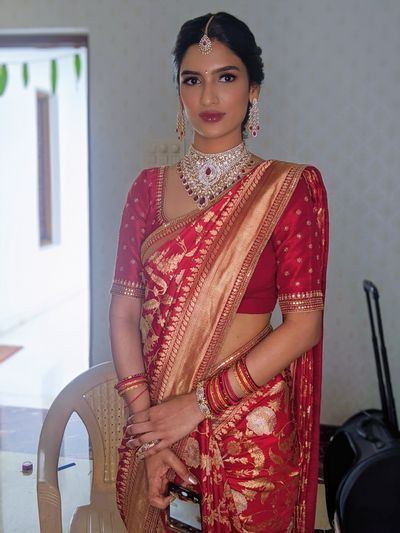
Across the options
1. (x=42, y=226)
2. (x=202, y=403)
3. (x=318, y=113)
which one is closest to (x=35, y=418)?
(x=318, y=113)

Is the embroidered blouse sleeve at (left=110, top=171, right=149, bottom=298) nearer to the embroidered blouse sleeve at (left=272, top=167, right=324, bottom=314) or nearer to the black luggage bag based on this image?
the embroidered blouse sleeve at (left=272, top=167, right=324, bottom=314)

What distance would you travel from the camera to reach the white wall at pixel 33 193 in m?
4.33

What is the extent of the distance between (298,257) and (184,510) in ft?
1.50

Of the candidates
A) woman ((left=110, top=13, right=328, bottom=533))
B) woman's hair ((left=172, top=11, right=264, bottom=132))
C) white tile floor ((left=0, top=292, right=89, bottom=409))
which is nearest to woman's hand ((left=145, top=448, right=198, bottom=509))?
woman ((left=110, top=13, right=328, bottom=533))

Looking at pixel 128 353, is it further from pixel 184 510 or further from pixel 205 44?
pixel 205 44

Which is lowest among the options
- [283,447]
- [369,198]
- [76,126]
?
[283,447]

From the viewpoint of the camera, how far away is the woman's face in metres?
0.86

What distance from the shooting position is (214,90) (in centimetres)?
86

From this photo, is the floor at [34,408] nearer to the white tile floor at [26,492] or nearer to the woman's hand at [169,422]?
the white tile floor at [26,492]

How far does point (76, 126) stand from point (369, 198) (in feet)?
13.6

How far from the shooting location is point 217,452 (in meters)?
0.87

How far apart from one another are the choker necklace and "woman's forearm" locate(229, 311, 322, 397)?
0.24m

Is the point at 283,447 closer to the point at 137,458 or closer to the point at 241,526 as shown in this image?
the point at 241,526

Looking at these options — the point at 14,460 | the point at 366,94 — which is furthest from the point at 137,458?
the point at 366,94
